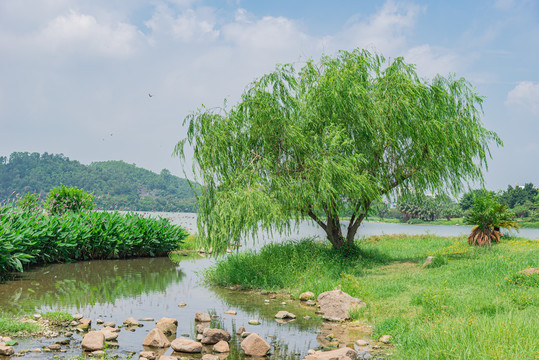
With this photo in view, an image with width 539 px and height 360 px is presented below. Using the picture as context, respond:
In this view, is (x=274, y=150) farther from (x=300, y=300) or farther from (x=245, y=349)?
(x=245, y=349)

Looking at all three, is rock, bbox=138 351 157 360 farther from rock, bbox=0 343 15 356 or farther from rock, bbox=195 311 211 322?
rock, bbox=195 311 211 322

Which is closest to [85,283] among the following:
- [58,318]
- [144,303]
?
[144,303]

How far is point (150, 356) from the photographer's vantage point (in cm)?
667

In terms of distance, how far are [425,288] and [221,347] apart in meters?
5.65

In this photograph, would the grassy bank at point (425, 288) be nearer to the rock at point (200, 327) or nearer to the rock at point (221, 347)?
the rock at point (221, 347)

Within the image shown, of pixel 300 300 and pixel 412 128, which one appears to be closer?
pixel 300 300

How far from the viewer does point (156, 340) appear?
7336mm

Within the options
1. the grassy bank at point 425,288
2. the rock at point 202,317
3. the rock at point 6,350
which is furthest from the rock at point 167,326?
the grassy bank at point 425,288

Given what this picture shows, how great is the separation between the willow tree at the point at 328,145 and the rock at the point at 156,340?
185 inches

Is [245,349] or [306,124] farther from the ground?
[306,124]

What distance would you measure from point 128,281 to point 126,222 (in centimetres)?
581

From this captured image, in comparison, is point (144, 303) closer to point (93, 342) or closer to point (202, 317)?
point (202, 317)

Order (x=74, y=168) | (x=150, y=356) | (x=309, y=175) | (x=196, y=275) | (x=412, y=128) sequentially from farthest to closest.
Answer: (x=74, y=168) → (x=196, y=275) → (x=412, y=128) → (x=309, y=175) → (x=150, y=356)

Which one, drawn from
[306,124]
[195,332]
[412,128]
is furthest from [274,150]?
[195,332]
